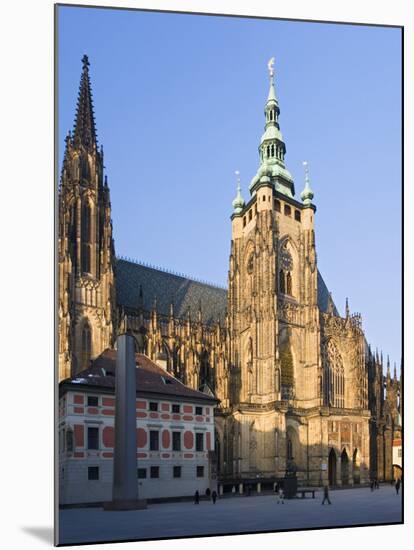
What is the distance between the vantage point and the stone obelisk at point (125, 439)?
85.7 ft

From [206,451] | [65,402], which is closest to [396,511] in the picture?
[206,451]

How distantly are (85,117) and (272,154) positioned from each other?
849 centimetres

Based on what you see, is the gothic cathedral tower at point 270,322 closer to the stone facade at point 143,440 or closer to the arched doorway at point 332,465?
the arched doorway at point 332,465

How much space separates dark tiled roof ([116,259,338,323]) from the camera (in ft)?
130

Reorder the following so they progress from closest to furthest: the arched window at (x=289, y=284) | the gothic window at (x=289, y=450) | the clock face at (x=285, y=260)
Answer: the gothic window at (x=289, y=450)
the clock face at (x=285, y=260)
the arched window at (x=289, y=284)

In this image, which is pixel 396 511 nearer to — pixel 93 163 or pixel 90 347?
pixel 90 347

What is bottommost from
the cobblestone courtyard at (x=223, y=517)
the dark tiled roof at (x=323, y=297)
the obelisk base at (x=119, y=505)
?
the cobblestone courtyard at (x=223, y=517)

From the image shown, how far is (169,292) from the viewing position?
4338cm

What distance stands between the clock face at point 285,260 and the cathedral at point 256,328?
0.25ft

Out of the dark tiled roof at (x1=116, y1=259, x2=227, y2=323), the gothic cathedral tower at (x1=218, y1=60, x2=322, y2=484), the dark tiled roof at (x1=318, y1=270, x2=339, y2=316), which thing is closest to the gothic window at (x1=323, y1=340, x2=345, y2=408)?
the gothic cathedral tower at (x1=218, y1=60, x2=322, y2=484)

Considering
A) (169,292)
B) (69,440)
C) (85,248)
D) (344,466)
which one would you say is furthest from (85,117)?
(344,466)

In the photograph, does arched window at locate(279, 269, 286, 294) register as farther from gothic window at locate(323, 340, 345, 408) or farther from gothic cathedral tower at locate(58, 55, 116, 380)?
gothic cathedral tower at locate(58, 55, 116, 380)

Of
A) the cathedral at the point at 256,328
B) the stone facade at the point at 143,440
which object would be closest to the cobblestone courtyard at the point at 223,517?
the stone facade at the point at 143,440

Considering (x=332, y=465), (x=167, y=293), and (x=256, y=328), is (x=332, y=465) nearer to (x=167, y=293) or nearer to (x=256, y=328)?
(x=256, y=328)
